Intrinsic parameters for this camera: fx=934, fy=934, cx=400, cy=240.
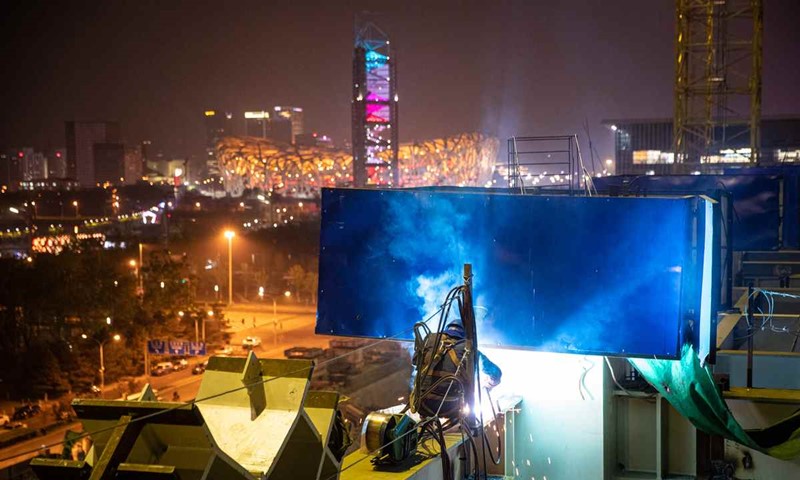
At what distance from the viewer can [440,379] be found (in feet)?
14.8

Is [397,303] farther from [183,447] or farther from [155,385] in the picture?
[155,385]

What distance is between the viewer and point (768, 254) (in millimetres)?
12938

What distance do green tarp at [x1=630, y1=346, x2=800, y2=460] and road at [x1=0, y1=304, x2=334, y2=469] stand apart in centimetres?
1398

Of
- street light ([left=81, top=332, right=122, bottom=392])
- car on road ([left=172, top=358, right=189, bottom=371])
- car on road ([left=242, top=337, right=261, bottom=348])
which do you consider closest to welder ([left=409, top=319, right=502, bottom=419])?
street light ([left=81, top=332, right=122, bottom=392])

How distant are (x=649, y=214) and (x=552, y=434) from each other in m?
1.41

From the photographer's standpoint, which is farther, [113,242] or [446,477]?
[113,242]

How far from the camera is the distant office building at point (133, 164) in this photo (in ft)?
422

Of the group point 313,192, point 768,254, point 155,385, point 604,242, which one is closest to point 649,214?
point 604,242

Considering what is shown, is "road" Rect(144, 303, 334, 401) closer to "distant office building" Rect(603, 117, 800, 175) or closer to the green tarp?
"distant office building" Rect(603, 117, 800, 175)

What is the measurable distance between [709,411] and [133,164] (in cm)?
13225

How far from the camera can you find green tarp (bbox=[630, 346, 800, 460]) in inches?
203

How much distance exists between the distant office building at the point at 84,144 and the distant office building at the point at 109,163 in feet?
3.56

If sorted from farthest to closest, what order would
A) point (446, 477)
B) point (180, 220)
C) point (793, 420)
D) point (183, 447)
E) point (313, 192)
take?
point (313, 192), point (180, 220), point (793, 420), point (446, 477), point (183, 447)

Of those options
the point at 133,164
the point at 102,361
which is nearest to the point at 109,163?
the point at 133,164
